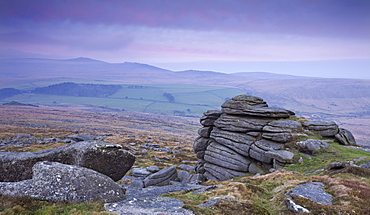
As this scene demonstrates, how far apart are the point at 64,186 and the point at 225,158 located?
30.2 m

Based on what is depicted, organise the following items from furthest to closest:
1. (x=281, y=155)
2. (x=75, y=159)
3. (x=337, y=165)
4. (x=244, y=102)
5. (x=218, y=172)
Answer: (x=244, y=102)
(x=218, y=172)
(x=281, y=155)
(x=337, y=165)
(x=75, y=159)

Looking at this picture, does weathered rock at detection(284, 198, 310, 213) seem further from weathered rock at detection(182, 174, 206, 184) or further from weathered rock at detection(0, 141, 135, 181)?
weathered rock at detection(182, 174, 206, 184)

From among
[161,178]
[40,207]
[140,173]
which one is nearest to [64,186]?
[40,207]

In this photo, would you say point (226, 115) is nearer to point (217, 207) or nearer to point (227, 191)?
point (227, 191)

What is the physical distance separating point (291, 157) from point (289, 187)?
49.8 feet

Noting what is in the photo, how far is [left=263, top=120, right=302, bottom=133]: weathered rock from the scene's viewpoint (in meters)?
38.7

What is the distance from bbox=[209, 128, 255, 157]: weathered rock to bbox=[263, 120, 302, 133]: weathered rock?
3426 mm

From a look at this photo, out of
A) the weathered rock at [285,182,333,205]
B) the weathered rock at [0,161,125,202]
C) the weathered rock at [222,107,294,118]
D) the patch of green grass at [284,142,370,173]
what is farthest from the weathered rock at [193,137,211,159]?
the weathered rock at [0,161,125,202]

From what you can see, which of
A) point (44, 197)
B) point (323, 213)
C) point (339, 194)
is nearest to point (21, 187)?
point (44, 197)

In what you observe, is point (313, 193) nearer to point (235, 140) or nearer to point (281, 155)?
point (281, 155)

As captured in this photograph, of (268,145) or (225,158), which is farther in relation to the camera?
(225,158)

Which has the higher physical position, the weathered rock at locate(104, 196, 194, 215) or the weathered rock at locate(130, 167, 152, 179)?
the weathered rock at locate(104, 196, 194, 215)

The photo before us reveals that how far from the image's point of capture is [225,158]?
4138 centimetres

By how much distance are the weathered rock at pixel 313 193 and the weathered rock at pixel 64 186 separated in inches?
520
